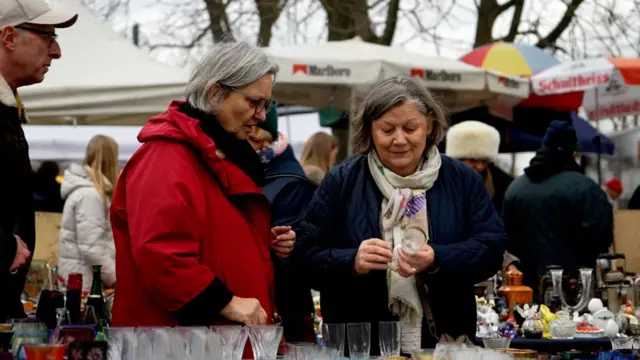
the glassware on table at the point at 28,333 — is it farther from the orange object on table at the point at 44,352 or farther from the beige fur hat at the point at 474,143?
the beige fur hat at the point at 474,143

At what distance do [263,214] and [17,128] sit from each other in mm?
930

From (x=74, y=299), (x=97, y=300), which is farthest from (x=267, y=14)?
(x=74, y=299)

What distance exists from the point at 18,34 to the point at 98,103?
420 cm

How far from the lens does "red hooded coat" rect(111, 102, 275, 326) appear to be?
2.90 metres

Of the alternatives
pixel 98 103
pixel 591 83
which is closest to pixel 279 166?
pixel 98 103

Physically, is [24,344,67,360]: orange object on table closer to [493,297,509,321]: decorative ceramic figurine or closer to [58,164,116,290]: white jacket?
[493,297,509,321]: decorative ceramic figurine

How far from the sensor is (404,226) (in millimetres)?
3455

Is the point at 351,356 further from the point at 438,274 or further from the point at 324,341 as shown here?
the point at 438,274

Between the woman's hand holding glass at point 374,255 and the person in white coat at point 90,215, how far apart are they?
345 cm

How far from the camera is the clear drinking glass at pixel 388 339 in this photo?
294 centimetres

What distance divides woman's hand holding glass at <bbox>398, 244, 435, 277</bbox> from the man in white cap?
1.11 m

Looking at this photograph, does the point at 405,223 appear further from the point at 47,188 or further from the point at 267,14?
the point at 267,14

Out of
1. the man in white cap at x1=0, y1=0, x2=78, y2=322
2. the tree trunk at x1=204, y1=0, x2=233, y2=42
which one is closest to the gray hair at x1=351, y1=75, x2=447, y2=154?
the man in white cap at x1=0, y1=0, x2=78, y2=322

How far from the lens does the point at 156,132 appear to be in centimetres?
308
